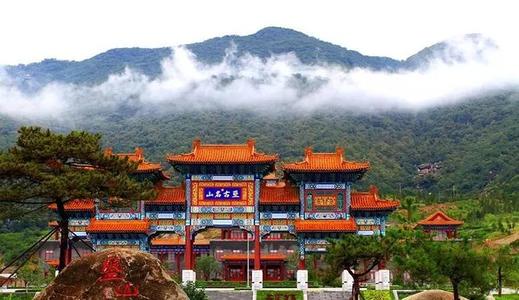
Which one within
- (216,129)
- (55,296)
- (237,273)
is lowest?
(237,273)

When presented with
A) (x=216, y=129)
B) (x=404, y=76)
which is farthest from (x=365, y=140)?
(x=404, y=76)

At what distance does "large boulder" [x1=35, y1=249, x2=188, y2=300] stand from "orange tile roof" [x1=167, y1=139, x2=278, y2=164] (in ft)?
55.5

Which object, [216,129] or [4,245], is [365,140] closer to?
[216,129]

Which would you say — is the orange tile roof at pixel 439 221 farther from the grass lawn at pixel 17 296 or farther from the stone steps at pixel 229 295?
the grass lawn at pixel 17 296

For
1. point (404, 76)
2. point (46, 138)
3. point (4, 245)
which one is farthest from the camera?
point (404, 76)

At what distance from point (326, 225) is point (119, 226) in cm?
1112

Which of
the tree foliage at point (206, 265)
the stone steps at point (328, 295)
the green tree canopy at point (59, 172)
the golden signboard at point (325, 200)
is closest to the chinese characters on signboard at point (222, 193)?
the golden signboard at point (325, 200)

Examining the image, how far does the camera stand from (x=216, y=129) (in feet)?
369

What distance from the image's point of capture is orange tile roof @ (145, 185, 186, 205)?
3650 cm

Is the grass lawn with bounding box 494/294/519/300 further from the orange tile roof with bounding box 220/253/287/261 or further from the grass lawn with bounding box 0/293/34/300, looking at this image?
the grass lawn with bounding box 0/293/34/300

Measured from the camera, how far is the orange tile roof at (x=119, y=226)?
118ft

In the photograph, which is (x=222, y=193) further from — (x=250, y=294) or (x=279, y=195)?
(x=250, y=294)

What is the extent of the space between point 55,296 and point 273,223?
765 inches

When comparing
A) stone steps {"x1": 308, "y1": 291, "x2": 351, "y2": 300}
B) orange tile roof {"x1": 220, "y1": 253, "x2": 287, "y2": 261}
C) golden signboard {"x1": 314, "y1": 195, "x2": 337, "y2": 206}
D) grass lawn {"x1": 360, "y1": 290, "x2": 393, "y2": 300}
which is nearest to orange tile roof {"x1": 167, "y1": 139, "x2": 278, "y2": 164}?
golden signboard {"x1": 314, "y1": 195, "x2": 337, "y2": 206}
